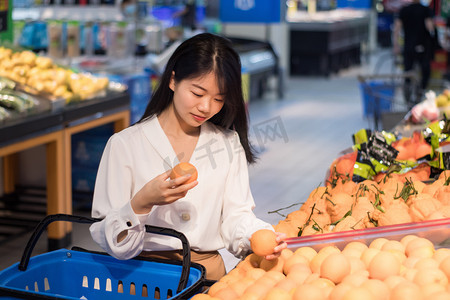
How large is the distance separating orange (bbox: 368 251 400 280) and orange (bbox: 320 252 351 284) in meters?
0.06

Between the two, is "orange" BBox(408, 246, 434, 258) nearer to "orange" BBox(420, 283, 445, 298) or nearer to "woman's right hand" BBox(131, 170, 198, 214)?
"orange" BBox(420, 283, 445, 298)

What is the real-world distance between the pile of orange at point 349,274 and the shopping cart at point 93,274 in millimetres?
176

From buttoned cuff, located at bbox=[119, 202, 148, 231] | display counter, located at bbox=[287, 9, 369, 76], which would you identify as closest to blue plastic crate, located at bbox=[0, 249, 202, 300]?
buttoned cuff, located at bbox=[119, 202, 148, 231]

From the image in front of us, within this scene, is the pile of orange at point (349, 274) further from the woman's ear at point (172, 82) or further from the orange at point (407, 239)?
the woman's ear at point (172, 82)

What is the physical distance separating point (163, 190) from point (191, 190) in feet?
1.30

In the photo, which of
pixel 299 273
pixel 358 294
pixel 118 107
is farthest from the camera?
pixel 118 107

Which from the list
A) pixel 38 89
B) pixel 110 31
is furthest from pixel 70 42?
pixel 38 89

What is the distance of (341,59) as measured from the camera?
15.3 m

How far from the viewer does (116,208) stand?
204 centimetres

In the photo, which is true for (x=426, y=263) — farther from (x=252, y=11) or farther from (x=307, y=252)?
(x=252, y=11)

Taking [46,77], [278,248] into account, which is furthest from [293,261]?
[46,77]

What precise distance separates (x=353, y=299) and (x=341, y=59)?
14232mm

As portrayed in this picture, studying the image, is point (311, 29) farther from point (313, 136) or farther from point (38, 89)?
point (38, 89)

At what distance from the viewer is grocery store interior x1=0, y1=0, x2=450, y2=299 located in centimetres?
428
